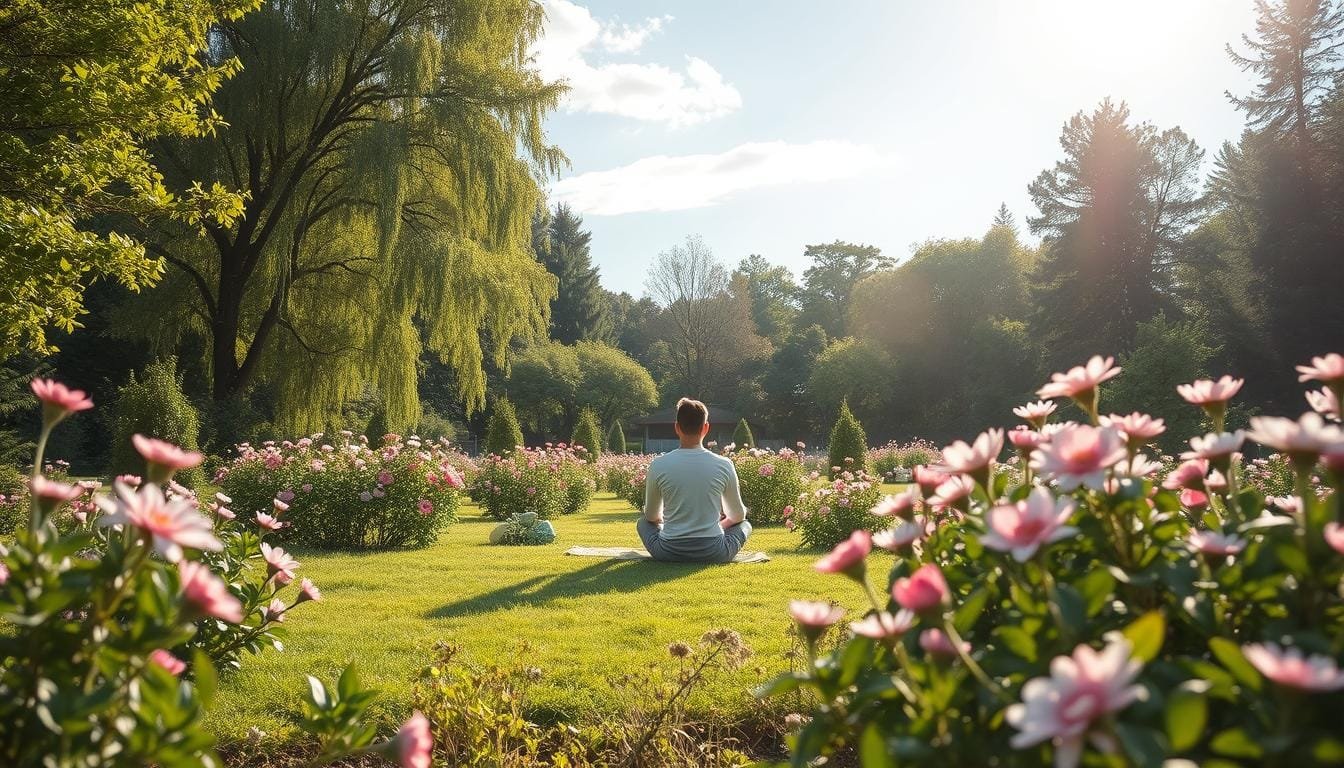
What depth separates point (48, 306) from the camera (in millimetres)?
5578

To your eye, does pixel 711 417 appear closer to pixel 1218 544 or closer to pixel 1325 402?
pixel 1325 402

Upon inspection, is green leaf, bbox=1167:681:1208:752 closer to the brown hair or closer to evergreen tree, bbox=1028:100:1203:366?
the brown hair

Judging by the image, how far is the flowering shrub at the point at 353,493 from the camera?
8.10 metres

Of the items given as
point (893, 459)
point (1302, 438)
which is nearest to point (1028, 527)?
point (1302, 438)

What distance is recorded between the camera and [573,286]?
143ft

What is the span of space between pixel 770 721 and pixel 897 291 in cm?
3651

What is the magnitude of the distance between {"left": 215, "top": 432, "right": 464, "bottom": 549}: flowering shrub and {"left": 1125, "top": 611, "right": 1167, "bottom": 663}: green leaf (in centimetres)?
759

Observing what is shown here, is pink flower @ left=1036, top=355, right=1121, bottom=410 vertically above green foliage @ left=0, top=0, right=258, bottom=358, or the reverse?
green foliage @ left=0, top=0, right=258, bottom=358

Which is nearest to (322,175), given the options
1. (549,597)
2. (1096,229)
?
(549,597)

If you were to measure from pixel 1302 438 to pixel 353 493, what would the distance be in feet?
26.7

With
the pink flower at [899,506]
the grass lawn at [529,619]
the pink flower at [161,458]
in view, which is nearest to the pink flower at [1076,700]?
the pink flower at [899,506]

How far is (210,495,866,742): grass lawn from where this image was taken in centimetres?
332

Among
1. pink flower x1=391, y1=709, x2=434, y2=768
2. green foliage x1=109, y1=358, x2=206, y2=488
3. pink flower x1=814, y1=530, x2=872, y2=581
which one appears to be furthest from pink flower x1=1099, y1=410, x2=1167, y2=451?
green foliage x1=109, y1=358, x2=206, y2=488

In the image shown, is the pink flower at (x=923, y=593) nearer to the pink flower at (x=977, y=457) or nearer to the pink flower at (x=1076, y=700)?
the pink flower at (x=1076, y=700)
